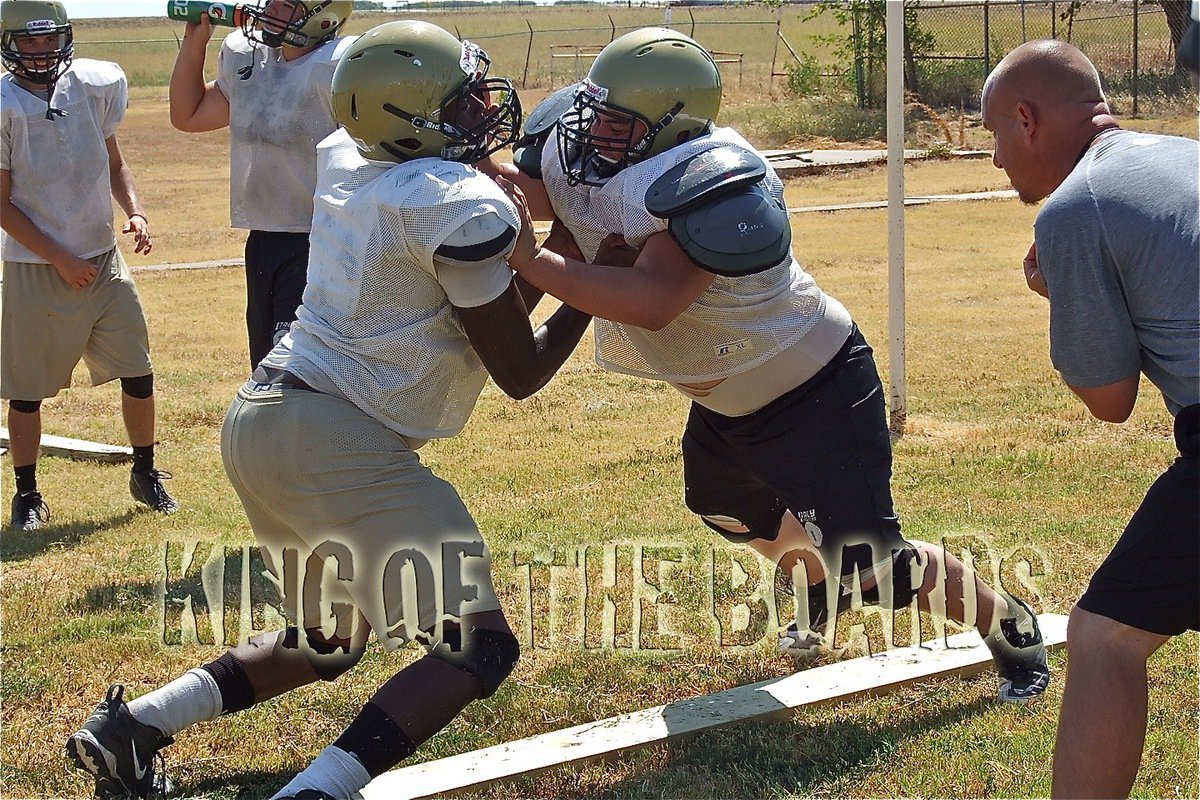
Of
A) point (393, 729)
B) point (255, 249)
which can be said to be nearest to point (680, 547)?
point (255, 249)

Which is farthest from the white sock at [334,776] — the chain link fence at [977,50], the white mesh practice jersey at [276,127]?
the chain link fence at [977,50]

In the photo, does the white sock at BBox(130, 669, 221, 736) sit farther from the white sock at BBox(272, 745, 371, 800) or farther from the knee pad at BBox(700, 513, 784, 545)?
the knee pad at BBox(700, 513, 784, 545)

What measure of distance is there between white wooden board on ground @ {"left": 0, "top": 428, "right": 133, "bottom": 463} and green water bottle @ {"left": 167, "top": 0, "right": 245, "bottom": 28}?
276cm

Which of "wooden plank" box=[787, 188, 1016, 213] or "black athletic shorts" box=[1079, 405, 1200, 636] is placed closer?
"black athletic shorts" box=[1079, 405, 1200, 636]

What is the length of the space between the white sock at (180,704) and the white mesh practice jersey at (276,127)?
7.78ft

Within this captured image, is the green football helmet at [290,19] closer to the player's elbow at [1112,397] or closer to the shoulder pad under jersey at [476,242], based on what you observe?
the shoulder pad under jersey at [476,242]

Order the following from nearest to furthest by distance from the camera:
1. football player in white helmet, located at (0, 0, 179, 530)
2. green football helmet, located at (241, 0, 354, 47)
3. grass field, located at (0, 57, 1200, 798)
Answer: grass field, located at (0, 57, 1200, 798) < green football helmet, located at (241, 0, 354, 47) < football player in white helmet, located at (0, 0, 179, 530)

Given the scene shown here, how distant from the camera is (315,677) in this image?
367 centimetres

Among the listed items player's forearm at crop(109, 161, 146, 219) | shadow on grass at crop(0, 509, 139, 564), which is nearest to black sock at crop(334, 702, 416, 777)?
shadow on grass at crop(0, 509, 139, 564)

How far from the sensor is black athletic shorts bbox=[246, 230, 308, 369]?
5.42 meters

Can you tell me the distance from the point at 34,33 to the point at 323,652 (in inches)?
139

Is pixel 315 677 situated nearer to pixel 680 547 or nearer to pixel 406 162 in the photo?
pixel 406 162

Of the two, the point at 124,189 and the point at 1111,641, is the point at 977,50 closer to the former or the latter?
the point at 124,189

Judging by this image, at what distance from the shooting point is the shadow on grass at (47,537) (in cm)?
576
